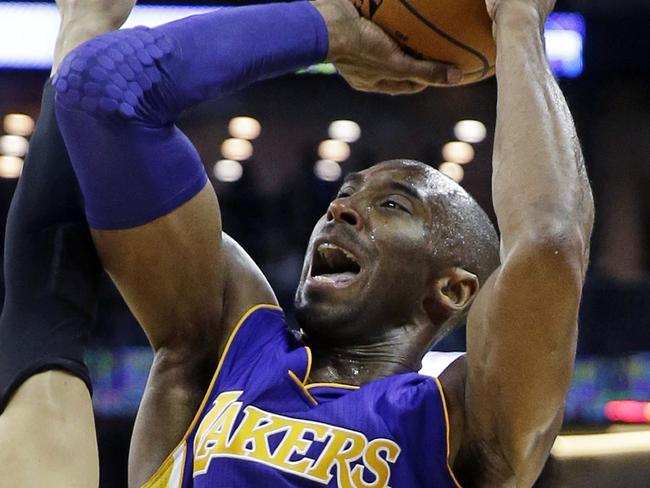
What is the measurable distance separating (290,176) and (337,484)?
6807 millimetres

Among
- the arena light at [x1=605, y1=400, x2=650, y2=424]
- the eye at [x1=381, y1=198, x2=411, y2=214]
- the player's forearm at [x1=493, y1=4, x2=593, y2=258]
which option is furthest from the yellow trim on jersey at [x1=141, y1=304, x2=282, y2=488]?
the arena light at [x1=605, y1=400, x2=650, y2=424]

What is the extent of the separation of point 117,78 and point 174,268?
42cm

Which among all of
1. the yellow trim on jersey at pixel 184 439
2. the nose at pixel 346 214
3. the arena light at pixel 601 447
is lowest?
the arena light at pixel 601 447

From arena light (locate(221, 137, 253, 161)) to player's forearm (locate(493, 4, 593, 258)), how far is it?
6988mm

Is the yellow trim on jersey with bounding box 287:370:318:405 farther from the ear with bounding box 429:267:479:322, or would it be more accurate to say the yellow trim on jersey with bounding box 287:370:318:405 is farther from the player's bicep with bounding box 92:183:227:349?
the ear with bounding box 429:267:479:322

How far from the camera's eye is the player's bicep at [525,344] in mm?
2098

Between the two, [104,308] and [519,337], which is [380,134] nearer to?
[104,308]

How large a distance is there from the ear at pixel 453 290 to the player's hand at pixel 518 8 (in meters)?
0.60

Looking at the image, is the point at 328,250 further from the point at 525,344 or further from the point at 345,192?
the point at 525,344

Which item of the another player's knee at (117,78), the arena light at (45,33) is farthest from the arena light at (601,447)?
the arena light at (45,33)

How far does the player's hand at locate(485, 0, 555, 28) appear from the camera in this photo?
2324 millimetres

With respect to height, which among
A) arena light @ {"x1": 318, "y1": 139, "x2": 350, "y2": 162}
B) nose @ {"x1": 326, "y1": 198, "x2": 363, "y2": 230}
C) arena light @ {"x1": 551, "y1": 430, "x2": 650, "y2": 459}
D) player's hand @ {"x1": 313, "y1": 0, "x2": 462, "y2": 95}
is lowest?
arena light @ {"x1": 318, "y1": 139, "x2": 350, "y2": 162}

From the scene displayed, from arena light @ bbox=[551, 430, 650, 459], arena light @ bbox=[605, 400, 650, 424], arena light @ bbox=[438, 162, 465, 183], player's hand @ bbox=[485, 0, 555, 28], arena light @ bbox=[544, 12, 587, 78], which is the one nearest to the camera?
player's hand @ bbox=[485, 0, 555, 28]

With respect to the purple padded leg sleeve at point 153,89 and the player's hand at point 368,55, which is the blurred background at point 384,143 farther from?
the purple padded leg sleeve at point 153,89
